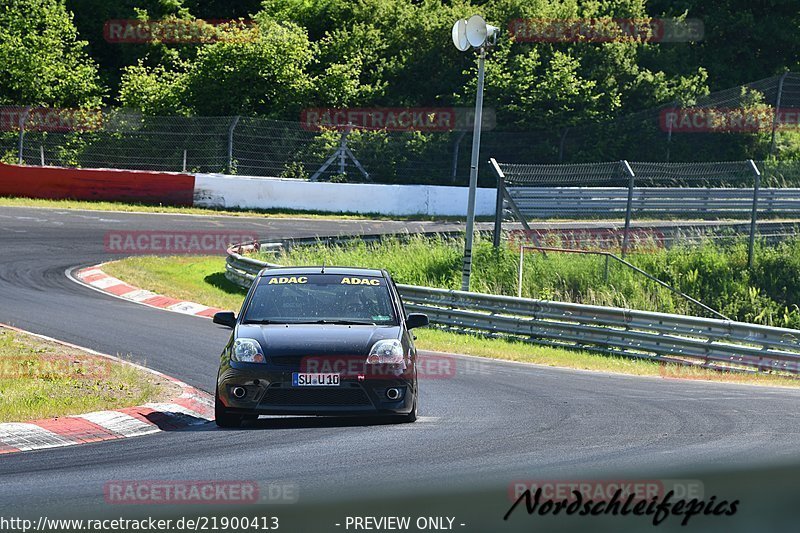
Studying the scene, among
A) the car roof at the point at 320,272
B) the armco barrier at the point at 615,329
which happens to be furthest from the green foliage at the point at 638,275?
the car roof at the point at 320,272

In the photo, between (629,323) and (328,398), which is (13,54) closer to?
(629,323)

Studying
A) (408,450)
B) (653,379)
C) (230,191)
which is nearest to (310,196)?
(230,191)

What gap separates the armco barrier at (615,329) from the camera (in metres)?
15.3

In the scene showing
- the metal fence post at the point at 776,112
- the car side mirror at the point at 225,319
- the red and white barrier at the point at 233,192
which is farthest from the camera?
the metal fence post at the point at 776,112

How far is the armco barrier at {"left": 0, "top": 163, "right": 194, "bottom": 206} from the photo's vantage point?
2961cm

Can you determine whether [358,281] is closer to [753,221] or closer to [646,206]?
[646,206]

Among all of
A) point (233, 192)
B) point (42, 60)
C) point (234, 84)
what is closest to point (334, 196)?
point (233, 192)

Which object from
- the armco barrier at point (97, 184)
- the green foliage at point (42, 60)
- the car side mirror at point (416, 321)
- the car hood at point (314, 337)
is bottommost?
the car hood at point (314, 337)

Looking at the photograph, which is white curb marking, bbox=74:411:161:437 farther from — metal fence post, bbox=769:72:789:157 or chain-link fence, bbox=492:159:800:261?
metal fence post, bbox=769:72:789:157

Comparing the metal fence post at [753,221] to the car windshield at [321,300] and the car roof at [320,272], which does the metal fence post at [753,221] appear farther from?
the car windshield at [321,300]

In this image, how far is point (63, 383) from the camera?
10.0 m

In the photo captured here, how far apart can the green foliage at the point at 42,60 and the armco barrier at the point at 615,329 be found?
79.9 feet

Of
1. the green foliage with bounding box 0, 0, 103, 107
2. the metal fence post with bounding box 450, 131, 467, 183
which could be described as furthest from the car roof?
the green foliage with bounding box 0, 0, 103, 107

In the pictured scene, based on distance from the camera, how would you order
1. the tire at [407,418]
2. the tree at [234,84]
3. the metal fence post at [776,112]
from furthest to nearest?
the tree at [234,84], the metal fence post at [776,112], the tire at [407,418]
